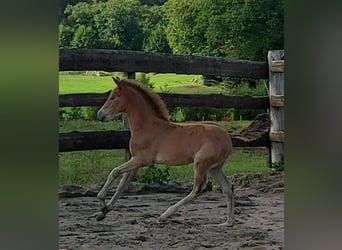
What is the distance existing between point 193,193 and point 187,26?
0.84 metres

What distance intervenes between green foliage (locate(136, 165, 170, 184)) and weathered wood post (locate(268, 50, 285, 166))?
57 cm

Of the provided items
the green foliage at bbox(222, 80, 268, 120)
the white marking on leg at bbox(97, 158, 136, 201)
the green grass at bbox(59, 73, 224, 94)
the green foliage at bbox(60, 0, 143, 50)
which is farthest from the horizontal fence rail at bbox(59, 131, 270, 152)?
the green foliage at bbox(222, 80, 268, 120)

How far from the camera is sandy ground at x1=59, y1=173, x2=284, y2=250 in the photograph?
2984 mm

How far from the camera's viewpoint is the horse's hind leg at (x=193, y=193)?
306 cm

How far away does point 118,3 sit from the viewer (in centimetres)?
302

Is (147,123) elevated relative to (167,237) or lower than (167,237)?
elevated

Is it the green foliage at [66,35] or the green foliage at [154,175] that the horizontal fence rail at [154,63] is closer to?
the green foliage at [66,35]

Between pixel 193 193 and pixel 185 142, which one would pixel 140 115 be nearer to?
pixel 185 142

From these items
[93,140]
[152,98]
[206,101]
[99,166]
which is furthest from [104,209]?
[206,101]

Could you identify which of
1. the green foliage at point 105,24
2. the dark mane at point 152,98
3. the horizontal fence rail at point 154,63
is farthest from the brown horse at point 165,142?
the green foliage at point 105,24
